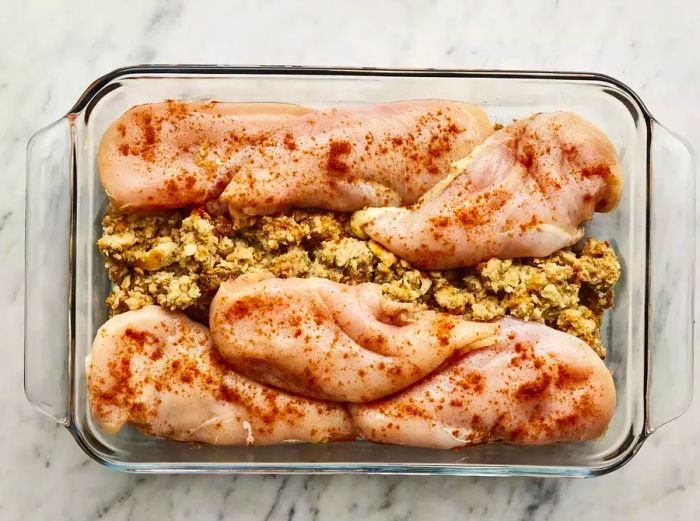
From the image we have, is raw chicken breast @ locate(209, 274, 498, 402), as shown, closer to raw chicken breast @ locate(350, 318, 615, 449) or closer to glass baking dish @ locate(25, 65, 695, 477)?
raw chicken breast @ locate(350, 318, 615, 449)

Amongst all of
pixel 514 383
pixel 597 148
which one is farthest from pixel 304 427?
pixel 597 148

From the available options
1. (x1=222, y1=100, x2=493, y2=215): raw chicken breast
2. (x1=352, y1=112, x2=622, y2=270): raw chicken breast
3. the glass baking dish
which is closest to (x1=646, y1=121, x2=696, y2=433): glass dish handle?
the glass baking dish

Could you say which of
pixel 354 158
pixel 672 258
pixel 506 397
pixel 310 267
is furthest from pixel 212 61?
pixel 672 258

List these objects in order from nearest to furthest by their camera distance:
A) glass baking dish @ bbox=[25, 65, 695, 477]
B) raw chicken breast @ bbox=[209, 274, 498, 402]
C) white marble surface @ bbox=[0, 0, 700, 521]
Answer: raw chicken breast @ bbox=[209, 274, 498, 402]
glass baking dish @ bbox=[25, 65, 695, 477]
white marble surface @ bbox=[0, 0, 700, 521]

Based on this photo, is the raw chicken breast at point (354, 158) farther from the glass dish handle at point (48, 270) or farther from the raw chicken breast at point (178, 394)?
the glass dish handle at point (48, 270)

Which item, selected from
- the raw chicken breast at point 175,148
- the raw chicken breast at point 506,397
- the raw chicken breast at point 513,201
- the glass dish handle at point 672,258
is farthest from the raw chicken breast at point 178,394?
the glass dish handle at point 672,258

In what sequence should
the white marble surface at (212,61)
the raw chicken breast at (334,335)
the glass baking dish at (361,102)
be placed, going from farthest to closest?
the white marble surface at (212,61) < the glass baking dish at (361,102) < the raw chicken breast at (334,335)
